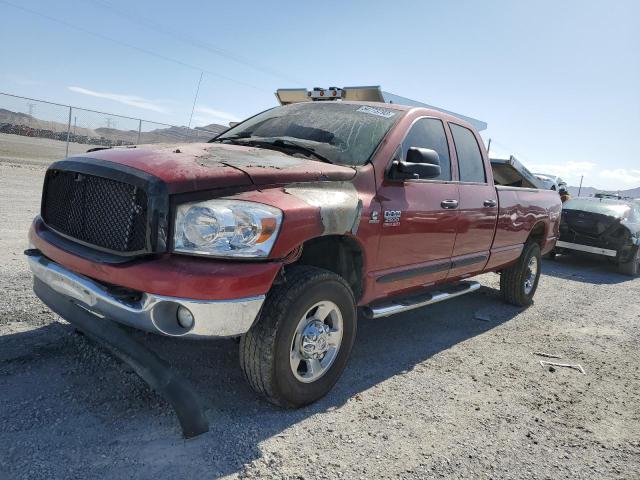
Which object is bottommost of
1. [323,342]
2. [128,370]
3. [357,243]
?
[128,370]

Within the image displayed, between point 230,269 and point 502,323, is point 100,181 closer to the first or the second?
point 230,269

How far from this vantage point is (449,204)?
4184mm

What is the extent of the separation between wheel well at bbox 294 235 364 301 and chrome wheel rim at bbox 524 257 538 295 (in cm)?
356

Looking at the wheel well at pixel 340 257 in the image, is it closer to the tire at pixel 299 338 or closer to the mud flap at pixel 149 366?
the tire at pixel 299 338

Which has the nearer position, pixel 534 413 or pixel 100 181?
pixel 100 181

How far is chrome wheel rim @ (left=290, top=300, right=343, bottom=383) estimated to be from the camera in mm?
2975

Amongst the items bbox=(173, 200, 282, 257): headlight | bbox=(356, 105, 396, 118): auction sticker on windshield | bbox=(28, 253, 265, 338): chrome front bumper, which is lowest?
bbox=(28, 253, 265, 338): chrome front bumper

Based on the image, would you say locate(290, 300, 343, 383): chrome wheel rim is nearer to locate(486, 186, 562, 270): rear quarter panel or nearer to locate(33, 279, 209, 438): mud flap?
locate(33, 279, 209, 438): mud flap

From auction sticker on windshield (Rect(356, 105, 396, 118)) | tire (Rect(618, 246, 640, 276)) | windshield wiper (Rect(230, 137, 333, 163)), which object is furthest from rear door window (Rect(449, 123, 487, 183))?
tire (Rect(618, 246, 640, 276))

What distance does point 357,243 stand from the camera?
3.30 metres

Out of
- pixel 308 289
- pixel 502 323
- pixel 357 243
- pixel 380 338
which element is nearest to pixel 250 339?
pixel 308 289

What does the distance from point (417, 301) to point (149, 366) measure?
219 cm

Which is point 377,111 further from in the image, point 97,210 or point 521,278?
point 521,278

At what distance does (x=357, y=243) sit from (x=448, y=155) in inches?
67.1
